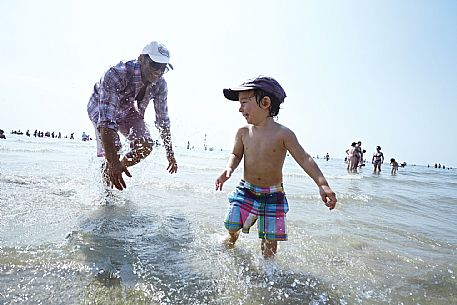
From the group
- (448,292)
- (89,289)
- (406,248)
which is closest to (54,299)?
(89,289)

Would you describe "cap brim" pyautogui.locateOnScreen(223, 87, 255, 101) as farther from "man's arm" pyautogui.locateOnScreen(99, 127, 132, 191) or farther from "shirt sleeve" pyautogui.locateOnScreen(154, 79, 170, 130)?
"shirt sleeve" pyautogui.locateOnScreen(154, 79, 170, 130)

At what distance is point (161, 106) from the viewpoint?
4051 millimetres

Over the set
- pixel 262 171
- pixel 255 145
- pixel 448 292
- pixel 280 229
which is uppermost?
pixel 255 145

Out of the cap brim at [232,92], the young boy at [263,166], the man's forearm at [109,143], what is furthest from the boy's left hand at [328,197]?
the man's forearm at [109,143]

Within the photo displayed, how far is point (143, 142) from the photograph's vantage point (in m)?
4.03

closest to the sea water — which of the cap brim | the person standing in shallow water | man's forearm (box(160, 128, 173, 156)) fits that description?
the person standing in shallow water

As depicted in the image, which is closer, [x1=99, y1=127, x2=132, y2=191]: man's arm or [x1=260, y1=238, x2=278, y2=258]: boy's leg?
[x1=260, y1=238, x2=278, y2=258]: boy's leg

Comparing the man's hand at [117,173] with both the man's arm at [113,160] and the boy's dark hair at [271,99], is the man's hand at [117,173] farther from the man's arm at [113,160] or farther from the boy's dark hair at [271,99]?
the boy's dark hair at [271,99]

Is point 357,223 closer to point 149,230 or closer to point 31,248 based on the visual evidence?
point 149,230

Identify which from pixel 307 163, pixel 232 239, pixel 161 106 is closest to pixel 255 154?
Result: pixel 307 163

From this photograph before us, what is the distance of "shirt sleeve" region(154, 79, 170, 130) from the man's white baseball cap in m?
0.63

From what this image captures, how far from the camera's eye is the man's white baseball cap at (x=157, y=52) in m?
3.25

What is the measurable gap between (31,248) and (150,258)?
0.69 meters

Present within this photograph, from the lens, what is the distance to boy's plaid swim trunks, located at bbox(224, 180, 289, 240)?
2496 mm
